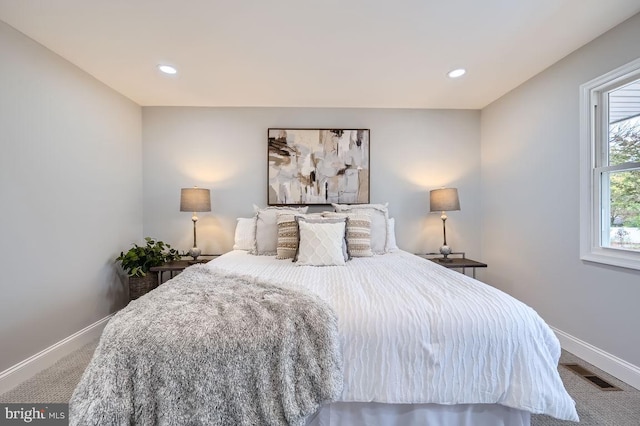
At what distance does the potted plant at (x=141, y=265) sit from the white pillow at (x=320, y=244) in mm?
1659

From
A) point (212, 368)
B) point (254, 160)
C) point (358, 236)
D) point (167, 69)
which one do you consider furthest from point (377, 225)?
point (167, 69)

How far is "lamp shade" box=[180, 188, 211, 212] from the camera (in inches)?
114

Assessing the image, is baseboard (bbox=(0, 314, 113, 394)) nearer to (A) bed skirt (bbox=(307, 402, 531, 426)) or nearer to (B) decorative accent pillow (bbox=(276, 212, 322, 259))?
(B) decorative accent pillow (bbox=(276, 212, 322, 259))

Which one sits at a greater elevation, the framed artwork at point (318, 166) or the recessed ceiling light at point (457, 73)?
the recessed ceiling light at point (457, 73)

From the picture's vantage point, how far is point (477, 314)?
1.21 meters

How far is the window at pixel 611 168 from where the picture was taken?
6.20ft

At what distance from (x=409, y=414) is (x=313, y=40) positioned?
231 cm

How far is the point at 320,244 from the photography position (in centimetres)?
224

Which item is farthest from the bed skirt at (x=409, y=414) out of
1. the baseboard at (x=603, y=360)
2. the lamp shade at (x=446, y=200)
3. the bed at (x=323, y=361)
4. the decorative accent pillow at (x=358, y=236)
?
the lamp shade at (x=446, y=200)

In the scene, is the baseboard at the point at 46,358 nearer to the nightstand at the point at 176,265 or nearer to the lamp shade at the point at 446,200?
the nightstand at the point at 176,265

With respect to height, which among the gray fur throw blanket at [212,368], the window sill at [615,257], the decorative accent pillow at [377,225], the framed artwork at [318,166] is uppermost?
the framed artwork at [318,166]

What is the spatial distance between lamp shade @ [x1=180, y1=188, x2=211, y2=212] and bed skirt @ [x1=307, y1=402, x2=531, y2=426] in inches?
91.3

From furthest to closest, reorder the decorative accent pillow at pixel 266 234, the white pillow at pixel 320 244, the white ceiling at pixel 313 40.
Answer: the decorative accent pillow at pixel 266 234
the white pillow at pixel 320 244
the white ceiling at pixel 313 40

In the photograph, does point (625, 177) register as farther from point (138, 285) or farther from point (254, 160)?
point (138, 285)
